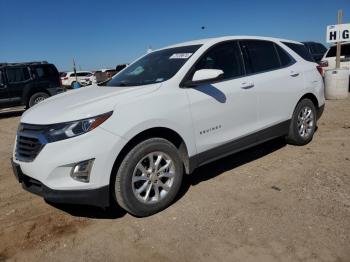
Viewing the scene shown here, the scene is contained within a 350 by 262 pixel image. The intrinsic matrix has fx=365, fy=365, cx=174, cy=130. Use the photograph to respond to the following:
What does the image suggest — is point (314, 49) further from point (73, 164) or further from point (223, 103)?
point (73, 164)

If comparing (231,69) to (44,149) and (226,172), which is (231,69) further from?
(44,149)

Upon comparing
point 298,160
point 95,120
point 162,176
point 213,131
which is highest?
point 95,120

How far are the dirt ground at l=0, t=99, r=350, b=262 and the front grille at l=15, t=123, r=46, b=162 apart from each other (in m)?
0.76

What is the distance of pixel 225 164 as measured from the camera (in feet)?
17.1

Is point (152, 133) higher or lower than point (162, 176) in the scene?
higher

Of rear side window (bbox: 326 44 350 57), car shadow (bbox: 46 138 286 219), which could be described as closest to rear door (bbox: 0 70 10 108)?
car shadow (bbox: 46 138 286 219)

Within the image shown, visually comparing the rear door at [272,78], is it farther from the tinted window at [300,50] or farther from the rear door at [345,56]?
the rear door at [345,56]

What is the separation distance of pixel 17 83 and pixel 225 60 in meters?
10.5

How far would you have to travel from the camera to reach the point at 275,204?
3.84m

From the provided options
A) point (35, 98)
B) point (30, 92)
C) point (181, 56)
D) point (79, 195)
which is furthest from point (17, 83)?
point (79, 195)

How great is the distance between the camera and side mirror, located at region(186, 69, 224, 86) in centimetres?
387

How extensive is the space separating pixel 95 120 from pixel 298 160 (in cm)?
317

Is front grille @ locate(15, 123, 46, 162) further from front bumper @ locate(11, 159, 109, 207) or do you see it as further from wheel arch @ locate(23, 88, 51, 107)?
wheel arch @ locate(23, 88, 51, 107)

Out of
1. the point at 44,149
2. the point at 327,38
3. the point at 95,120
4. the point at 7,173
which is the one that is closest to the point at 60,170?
the point at 44,149
